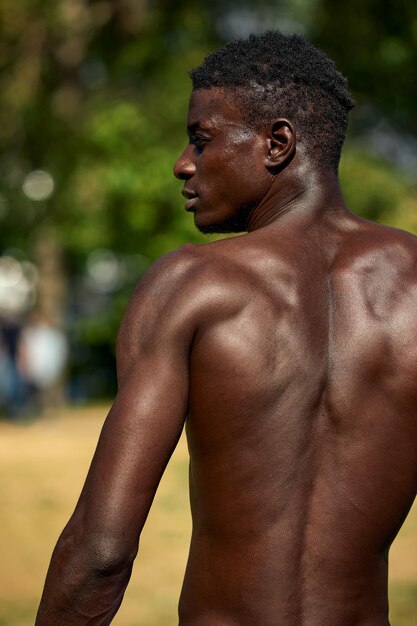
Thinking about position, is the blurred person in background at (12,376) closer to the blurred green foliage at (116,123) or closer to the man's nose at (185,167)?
the blurred green foliage at (116,123)

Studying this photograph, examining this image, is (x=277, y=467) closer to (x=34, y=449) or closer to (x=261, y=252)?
(x=261, y=252)

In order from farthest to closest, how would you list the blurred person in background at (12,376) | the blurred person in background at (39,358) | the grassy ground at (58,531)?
the blurred person in background at (39,358), the blurred person in background at (12,376), the grassy ground at (58,531)

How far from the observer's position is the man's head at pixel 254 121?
230cm

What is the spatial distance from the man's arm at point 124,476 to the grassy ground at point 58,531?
545 centimetres

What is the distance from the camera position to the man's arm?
205 cm

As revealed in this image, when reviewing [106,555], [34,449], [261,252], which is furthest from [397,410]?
[34,449]

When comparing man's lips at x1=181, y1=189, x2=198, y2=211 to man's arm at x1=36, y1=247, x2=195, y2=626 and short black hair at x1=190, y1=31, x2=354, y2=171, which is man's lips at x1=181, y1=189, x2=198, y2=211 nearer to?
short black hair at x1=190, y1=31, x2=354, y2=171

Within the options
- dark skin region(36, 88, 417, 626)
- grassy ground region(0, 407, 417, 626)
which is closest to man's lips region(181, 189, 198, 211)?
dark skin region(36, 88, 417, 626)

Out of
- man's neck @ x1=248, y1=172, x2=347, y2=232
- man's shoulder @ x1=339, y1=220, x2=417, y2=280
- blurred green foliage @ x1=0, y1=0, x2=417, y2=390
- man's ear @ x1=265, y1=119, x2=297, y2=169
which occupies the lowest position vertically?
blurred green foliage @ x1=0, y1=0, x2=417, y2=390

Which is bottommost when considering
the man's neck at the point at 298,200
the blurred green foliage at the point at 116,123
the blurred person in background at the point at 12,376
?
the blurred person in background at the point at 12,376

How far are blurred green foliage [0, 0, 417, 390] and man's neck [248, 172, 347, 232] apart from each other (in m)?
15.6

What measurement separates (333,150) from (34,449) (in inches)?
575

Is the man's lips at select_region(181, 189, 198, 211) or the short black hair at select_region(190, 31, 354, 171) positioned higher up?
the short black hair at select_region(190, 31, 354, 171)

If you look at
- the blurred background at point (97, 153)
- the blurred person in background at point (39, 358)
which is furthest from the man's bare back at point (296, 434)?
the blurred person in background at point (39, 358)
